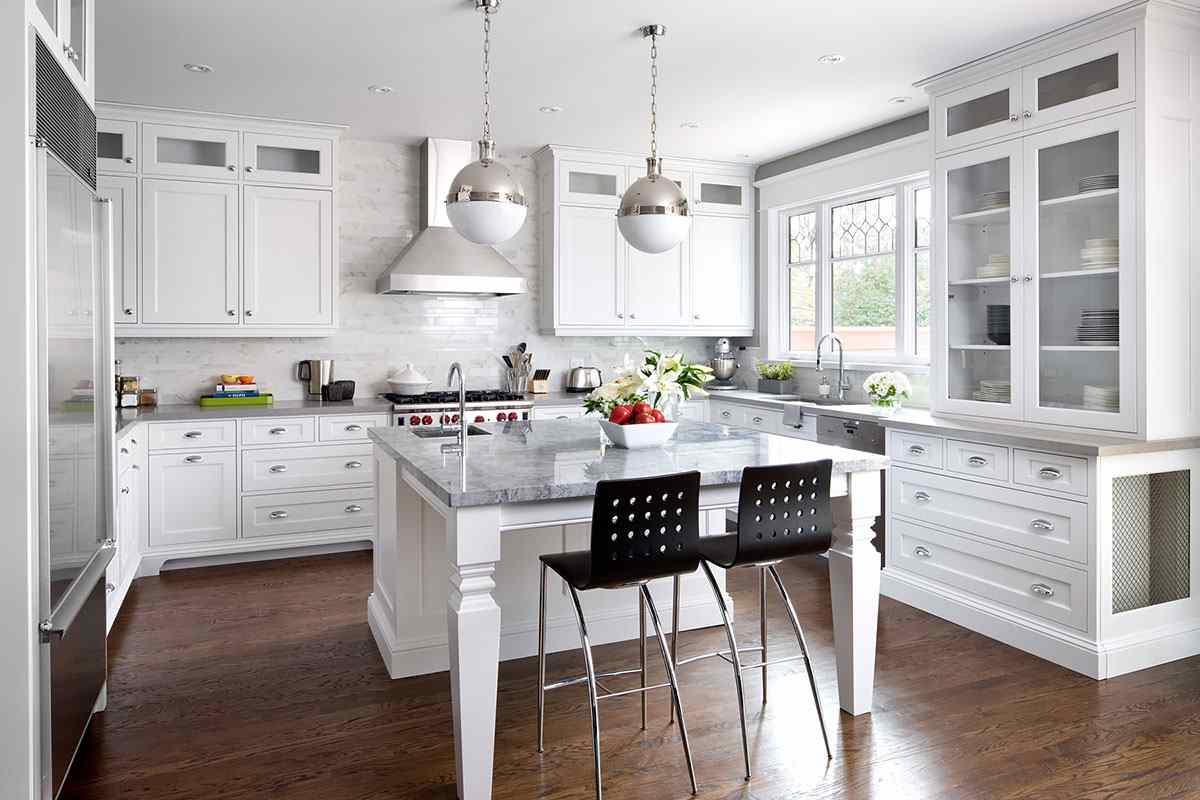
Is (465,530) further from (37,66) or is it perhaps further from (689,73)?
(689,73)

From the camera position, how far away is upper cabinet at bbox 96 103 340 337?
499 centimetres

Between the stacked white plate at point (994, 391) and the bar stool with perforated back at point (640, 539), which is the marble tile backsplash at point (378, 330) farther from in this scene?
the bar stool with perforated back at point (640, 539)

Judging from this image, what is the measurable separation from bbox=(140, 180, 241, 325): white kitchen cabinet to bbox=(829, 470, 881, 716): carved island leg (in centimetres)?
397

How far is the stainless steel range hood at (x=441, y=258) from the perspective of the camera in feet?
18.1

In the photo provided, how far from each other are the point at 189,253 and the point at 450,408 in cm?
181

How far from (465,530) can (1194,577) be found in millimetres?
3200

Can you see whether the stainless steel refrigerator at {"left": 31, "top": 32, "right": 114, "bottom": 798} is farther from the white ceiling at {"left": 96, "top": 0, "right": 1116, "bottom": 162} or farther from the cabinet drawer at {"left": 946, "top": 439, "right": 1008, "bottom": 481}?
the cabinet drawer at {"left": 946, "top": 439, "right": 1008, "bottom": 481}

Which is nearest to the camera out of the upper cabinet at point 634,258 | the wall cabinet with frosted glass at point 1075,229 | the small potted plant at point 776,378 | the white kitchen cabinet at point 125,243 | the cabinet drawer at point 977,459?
the wall cabinet with frosted glass at point 1075,229

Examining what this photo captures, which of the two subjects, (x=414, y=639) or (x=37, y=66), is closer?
(x=37, y=66)

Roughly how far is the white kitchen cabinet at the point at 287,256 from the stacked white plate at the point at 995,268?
3833 mm

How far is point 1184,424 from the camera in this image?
3574 mm

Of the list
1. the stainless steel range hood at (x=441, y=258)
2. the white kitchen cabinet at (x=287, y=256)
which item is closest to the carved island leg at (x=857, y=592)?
the stainless steel range hood at (x=441, y=258)

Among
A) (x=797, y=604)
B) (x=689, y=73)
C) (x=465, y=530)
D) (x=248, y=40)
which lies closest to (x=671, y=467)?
(x=465, y=530)

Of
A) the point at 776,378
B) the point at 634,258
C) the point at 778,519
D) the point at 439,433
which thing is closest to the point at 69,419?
the point at 439,433
